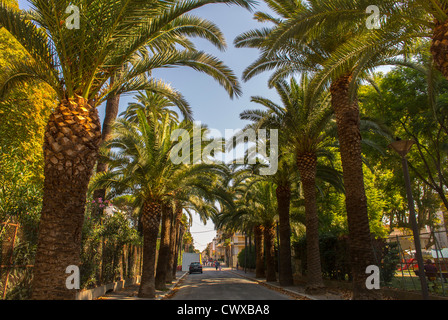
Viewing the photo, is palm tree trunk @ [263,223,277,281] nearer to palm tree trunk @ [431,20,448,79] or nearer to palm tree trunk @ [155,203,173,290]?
palm tree trunk @ [155,203,173,290]

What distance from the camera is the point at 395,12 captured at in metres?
6.80

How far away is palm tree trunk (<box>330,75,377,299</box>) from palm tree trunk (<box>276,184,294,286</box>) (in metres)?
8.72

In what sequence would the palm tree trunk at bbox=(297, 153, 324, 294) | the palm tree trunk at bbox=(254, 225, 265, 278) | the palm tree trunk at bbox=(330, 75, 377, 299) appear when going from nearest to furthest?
1. the palm tree trunk at bbox=(330, 75, 377, 299)
2. the palm tree trunk at bbox=(297, 153, 324, 294)
3. the palm tree trunk at bbox=(254, 225, 265, 278)

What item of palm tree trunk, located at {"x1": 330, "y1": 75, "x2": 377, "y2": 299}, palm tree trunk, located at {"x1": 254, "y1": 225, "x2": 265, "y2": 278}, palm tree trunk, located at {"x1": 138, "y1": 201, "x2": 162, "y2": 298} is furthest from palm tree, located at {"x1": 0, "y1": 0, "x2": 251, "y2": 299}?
palm tree trunk, located at {"x1": 254, "y1": 225, "x2": 265, "y2": 278}

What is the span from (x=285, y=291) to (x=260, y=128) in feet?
28.6

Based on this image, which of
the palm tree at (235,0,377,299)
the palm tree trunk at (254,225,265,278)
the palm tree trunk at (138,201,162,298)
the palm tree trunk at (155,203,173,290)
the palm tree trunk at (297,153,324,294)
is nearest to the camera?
the palm tree at (235,0,377,299)

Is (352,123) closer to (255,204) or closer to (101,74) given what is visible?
(101,74)

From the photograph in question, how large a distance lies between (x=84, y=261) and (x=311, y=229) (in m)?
9.84

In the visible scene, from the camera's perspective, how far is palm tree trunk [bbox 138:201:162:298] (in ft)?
44.3

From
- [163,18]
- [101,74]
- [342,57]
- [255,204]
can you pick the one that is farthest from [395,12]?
[255,204]

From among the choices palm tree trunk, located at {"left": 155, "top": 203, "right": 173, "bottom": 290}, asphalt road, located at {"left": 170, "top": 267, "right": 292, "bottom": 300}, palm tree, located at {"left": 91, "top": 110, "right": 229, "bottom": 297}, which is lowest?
asphalt road, located at {"left": 170, "top": 267, "right": 292, "bottom": 300}

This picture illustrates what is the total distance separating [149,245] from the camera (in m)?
14.0
